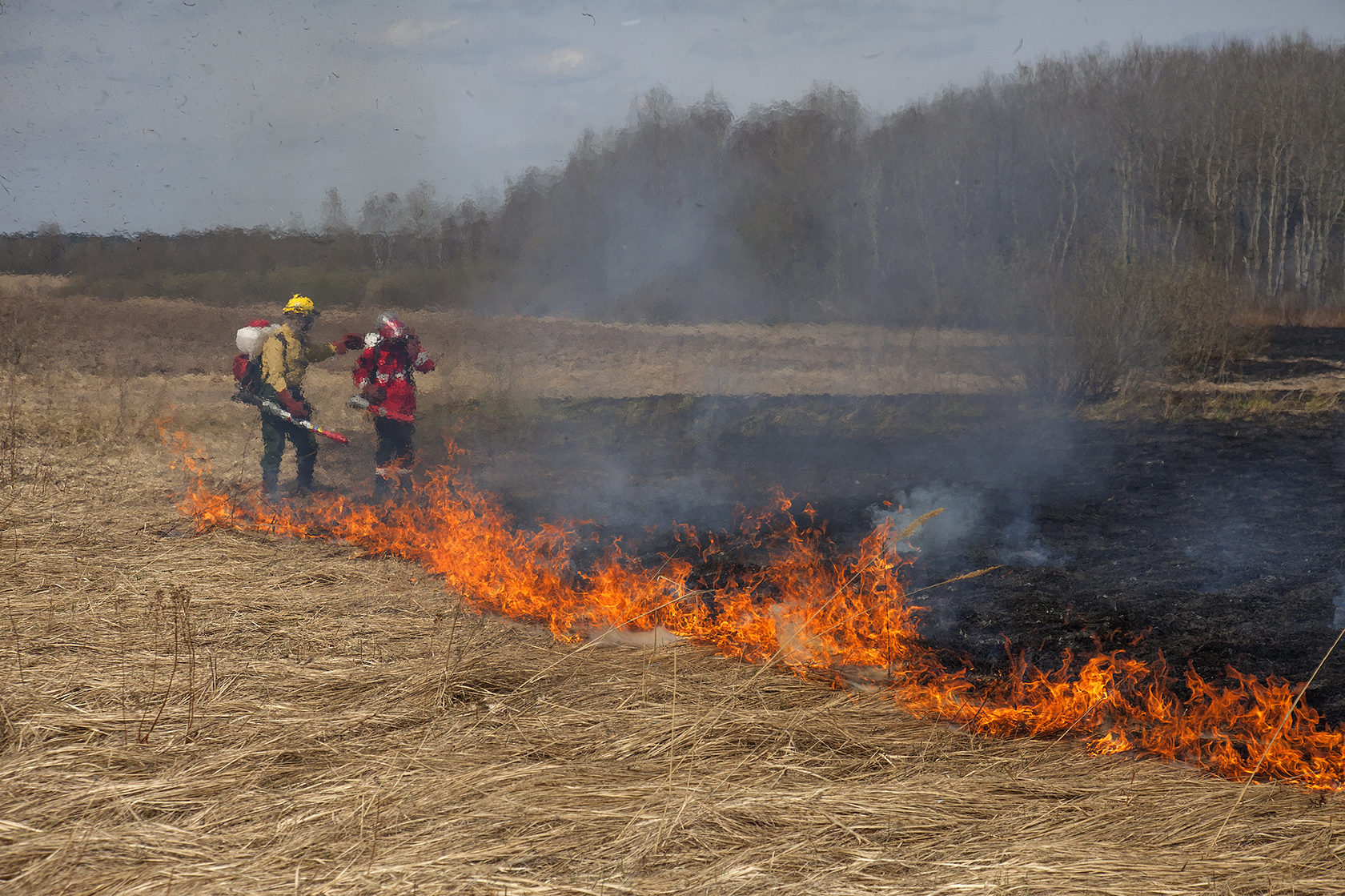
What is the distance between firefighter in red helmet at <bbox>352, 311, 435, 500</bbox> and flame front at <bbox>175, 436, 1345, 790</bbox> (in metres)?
0.45

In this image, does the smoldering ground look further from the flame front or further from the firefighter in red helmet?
the firefighter in red helmet

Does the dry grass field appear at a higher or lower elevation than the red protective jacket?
lower

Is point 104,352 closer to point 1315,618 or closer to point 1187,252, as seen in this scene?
point 1315,618

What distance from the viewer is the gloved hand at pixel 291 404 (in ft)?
23.8

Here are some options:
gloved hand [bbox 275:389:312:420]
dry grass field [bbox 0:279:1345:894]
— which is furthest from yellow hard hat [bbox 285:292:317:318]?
dry grass field [bbox 0:279:1345:894]

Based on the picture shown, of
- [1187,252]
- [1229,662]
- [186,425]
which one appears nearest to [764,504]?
[1229,662]

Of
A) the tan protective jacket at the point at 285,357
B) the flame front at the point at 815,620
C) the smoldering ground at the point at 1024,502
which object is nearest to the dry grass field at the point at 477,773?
the flame front at the point at 815,620

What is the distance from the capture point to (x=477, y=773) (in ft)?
10.3

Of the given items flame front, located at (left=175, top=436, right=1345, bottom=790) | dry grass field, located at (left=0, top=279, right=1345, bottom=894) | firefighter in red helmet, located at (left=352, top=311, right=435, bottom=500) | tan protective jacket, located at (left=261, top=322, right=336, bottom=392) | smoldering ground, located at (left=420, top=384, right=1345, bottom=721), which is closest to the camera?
dry grass field, located at (left=0, top=279, right=1345, bottom=894)

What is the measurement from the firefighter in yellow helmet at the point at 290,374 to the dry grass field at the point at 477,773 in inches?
66.9

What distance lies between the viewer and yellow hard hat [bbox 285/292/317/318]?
7.24m

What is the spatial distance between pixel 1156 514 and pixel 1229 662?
3.04m

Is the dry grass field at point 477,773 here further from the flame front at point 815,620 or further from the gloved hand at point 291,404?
the gloved hand at point 291,404

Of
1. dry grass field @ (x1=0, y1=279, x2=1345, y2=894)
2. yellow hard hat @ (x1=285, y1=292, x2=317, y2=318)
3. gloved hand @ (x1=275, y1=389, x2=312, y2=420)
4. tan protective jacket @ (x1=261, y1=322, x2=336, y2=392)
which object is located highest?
yellow hard hat @ (x1=285, y1=292, x2=317, y2=318)
